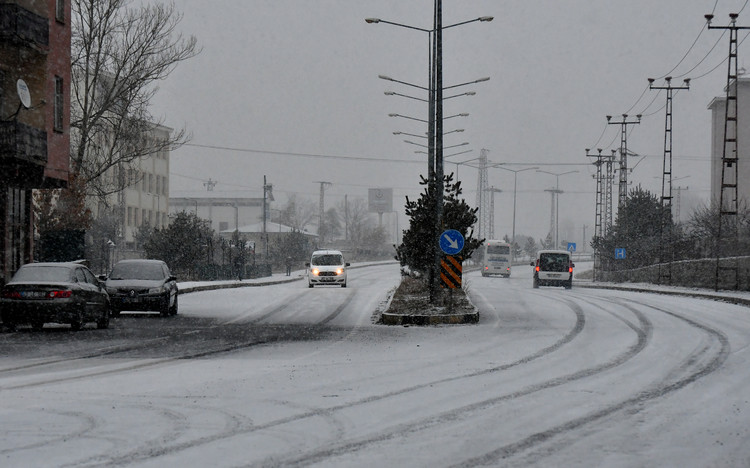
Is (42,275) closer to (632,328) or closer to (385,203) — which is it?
(632,328)

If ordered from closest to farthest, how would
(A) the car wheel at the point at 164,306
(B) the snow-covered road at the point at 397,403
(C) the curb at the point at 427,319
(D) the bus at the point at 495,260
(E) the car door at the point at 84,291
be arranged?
(B) the snow-covered road at the point at 397,403 < (E) the car door at the point at 84,291 < (C) the curb at the point at 427,319 < (A) the car wheel at the point at 164,306 < (D) the bus at the point at 495,260

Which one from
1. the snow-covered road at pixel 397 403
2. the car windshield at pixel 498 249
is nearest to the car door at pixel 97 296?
the snow-covered road at pixel 397 403

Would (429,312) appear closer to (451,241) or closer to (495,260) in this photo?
(451,241)

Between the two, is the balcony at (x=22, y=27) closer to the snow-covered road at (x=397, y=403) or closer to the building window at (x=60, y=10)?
the building window at (x=60, y=10)

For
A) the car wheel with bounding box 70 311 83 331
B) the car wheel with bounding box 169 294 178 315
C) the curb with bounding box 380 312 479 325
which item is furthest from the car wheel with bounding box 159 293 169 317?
the curb with bounding box 380 312 479 325

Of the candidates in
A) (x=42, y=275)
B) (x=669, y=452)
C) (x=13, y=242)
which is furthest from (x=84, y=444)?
(x=13, y=242)

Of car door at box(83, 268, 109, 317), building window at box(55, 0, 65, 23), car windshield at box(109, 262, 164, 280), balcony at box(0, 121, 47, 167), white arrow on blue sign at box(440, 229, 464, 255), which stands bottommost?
car door at box(83, 268, 109, 317)

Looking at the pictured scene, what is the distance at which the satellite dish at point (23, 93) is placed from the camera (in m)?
29.3

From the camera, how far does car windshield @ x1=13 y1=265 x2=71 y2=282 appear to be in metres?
23.2

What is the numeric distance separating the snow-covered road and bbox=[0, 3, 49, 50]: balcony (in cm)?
1163

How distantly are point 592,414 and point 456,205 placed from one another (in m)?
26.1

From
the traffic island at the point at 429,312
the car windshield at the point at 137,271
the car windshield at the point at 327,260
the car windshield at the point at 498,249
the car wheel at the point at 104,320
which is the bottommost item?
the car wheel at the point at 104,320

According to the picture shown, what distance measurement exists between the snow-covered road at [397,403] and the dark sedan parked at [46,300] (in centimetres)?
136

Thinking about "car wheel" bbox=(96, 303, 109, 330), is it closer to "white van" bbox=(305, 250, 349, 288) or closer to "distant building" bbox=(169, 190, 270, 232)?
"white van" bbox=(305, 250, 349, 288)
